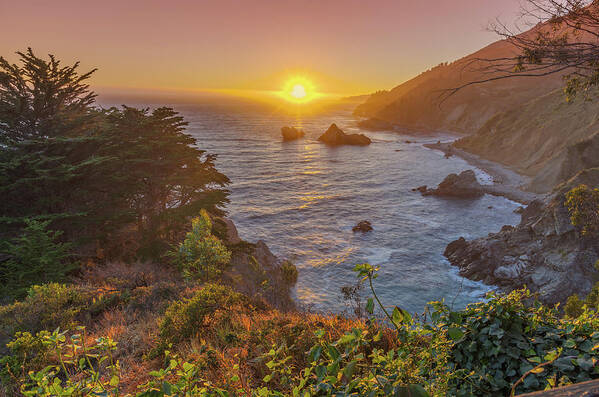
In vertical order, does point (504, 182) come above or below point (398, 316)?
below

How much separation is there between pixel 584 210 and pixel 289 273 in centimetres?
2310

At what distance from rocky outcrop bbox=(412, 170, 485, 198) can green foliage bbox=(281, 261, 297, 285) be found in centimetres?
3212

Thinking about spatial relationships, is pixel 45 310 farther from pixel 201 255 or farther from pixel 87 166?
pixel 87 166

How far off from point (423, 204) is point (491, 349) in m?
46.8

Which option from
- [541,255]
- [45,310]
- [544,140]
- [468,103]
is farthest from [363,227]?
[468,103]

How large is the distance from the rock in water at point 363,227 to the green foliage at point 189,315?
30.6m

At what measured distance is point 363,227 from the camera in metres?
38.2

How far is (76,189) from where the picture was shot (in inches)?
745

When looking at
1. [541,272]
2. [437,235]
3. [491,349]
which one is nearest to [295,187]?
[437,235]

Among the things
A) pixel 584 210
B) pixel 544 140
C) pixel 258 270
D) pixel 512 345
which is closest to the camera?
pixel 512 345

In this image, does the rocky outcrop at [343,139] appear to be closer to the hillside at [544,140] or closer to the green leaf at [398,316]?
the hillside at [544,140]

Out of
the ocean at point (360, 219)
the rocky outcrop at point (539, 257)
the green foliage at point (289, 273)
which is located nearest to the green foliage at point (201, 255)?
the ocean at point (360, 219)

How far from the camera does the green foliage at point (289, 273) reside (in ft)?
91.0

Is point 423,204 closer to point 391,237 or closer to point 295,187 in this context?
point 391,237
